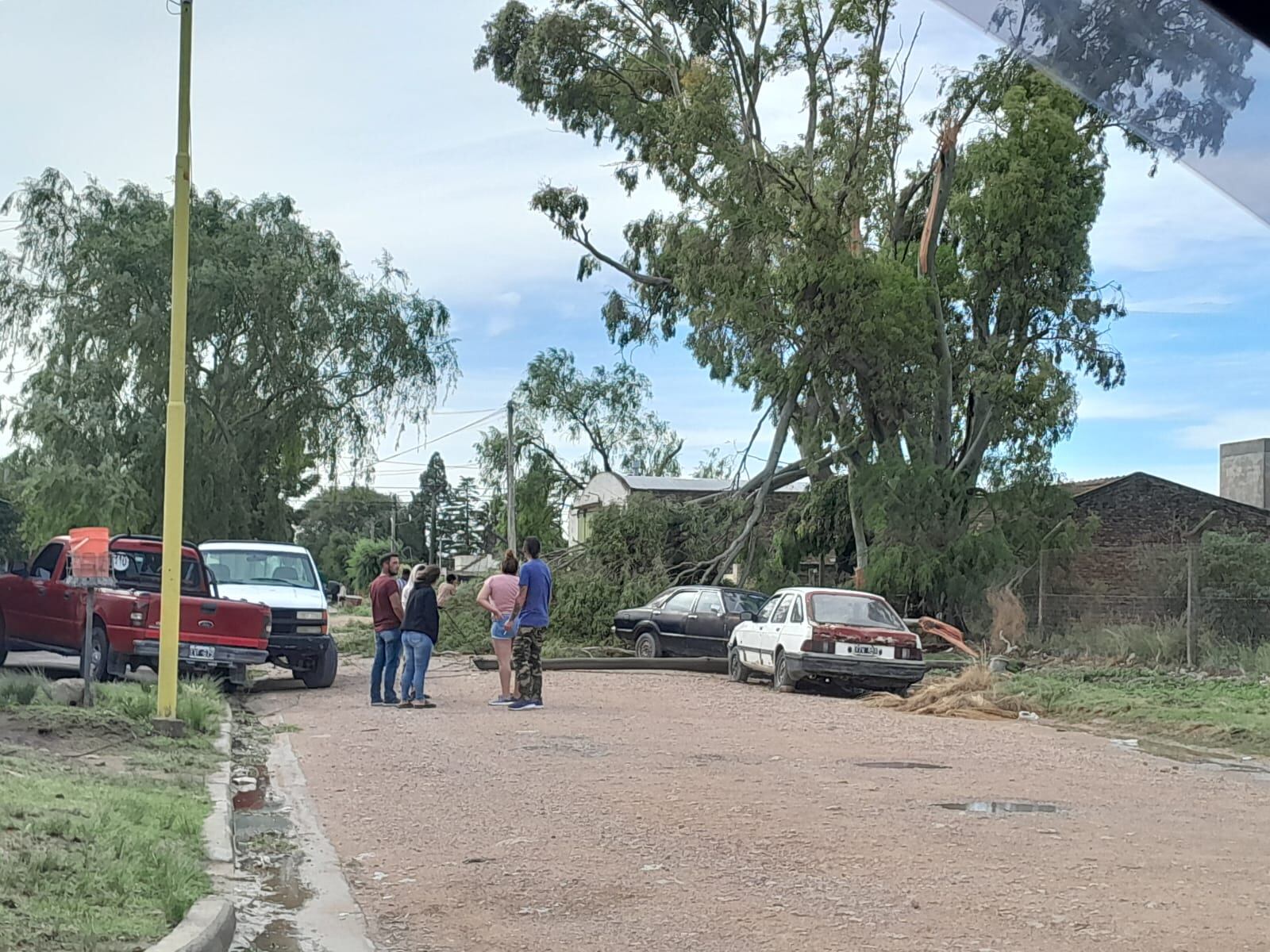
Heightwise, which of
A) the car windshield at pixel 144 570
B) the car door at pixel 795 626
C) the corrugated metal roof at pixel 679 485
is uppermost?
the corrugated metal roof at pixel 679 485

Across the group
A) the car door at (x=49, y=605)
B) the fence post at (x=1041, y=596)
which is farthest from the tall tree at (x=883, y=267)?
the car door at (x=49, y=605)

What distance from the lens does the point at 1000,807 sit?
33.4 feet

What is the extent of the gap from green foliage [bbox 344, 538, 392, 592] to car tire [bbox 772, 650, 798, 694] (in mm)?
53962

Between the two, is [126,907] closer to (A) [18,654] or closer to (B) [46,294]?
(A) [18,654]

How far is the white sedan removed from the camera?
63.3 ft

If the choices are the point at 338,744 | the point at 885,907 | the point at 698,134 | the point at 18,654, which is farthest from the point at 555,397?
the point at 885,907

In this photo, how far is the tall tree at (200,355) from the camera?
33.4 m

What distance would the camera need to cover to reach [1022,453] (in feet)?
93.9

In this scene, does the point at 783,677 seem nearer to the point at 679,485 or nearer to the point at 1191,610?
the point at 1191,610

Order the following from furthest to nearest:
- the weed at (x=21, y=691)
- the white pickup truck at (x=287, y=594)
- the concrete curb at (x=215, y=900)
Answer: the white pickup truck at (x=287, y=594) < the weed at (x=21, y=691) < the concrete curb at (x=215, y=900)

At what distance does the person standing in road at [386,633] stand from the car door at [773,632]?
A: 5644 mm

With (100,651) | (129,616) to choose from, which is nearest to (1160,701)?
(129,616)

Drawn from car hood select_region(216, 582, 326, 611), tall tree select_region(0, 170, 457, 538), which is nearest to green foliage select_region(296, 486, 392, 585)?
tall tree select_region(0, 170, 457, 538)

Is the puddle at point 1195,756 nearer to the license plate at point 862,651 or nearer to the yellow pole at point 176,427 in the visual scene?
the license plate at point 862,651
